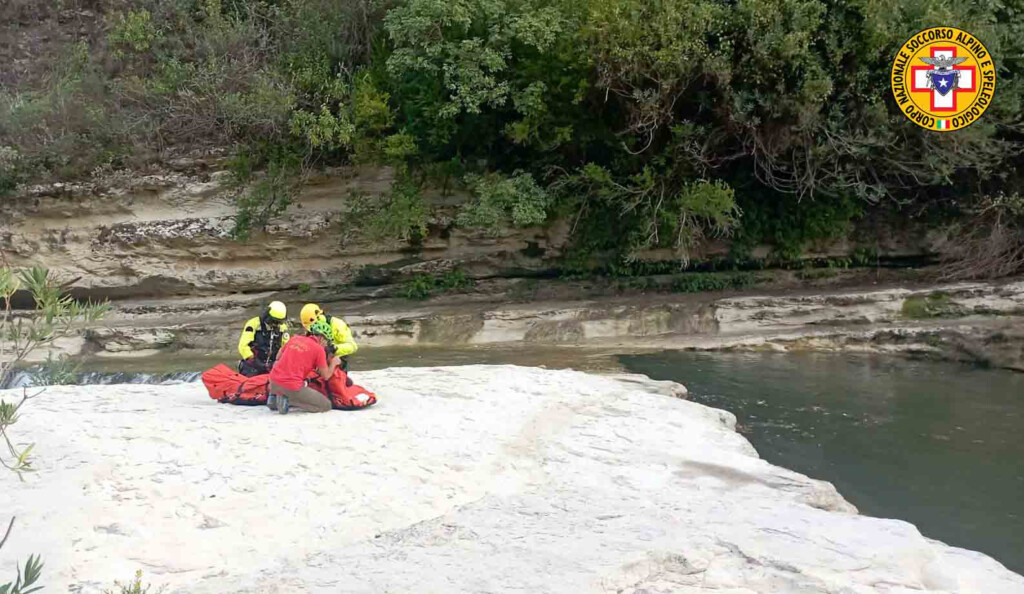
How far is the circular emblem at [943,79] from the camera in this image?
13492 millimetres

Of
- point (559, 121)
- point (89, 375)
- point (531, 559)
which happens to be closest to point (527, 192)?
point (559, 121)

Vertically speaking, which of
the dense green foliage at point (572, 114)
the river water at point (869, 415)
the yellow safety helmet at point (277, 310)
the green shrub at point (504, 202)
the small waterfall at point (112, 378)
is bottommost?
the small waterfall at point (112, 378)

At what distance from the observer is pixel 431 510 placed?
19.5ft

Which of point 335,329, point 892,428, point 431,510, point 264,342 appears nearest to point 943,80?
point 892,428

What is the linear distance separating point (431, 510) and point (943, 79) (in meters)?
12.6

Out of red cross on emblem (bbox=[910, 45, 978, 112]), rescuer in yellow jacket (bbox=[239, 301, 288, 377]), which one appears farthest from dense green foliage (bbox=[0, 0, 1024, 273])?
rescuer in yellow jacket (bbox=[239, 301, 288, 377])

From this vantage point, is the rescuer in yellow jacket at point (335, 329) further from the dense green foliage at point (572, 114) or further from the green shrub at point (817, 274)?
the green shrub at point (817, 274)

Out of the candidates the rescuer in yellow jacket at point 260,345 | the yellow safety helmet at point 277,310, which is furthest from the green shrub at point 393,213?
the yellow safety helmet at point 277,310

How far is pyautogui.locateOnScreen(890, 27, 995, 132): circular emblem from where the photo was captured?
13.5 meters

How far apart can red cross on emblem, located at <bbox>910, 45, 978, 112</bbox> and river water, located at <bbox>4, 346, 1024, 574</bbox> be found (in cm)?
467

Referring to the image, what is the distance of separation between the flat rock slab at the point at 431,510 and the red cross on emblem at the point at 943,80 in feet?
29.3

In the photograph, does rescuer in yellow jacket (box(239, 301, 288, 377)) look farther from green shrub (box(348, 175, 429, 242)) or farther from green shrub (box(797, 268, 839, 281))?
green shrub (box(797, 268, 839, 281))

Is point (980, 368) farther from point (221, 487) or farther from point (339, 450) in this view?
point (221, 487)

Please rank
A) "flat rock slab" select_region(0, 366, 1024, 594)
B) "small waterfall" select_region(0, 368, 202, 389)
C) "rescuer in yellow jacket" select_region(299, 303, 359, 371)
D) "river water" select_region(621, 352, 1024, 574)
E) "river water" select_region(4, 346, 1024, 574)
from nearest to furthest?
"flat rock slab" select_region(0, 366, 1024, 594), "river water" select_region(621, 352, 1024, 574), "river water" select_region(4, 346, 1024, 574), "rescuer in yellow jacket" select_region(299, 303, 359, 371), "small waterfall" select_region(0, 368, 202, 389)
